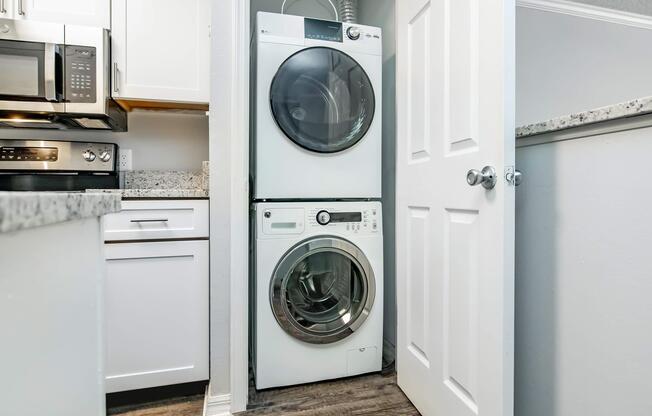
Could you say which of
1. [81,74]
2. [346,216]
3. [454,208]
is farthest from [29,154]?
[454,208]

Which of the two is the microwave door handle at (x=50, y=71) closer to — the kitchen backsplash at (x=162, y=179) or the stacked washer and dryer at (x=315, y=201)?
the kitchen backsplash at (x=162, y=179)

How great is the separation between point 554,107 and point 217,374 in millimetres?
2291

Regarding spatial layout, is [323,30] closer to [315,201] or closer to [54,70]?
[315,201]

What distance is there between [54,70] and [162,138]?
0.58 m

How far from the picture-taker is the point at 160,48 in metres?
1.63

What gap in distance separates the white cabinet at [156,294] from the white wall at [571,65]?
1891mm

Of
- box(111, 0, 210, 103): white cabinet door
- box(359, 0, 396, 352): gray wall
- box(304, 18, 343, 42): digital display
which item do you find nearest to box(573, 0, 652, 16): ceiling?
box(359, 0, 396, 352): gray wall

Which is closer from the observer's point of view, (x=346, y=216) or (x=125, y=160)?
(x=346, y=216)

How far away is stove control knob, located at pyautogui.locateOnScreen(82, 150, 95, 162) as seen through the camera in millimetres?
1761

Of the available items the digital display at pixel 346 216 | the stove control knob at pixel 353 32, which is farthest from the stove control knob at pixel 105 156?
the stove control knob at pixel 353 32

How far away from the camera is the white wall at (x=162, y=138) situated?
1.91m

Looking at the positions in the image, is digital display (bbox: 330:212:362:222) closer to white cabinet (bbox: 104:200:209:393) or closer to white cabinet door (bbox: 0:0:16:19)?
white cabinet (bbox: 104:200:209:393)

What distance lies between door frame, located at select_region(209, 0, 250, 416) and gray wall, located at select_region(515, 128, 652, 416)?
101cm

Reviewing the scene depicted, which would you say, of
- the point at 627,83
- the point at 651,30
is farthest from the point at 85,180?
the point at 651,30
